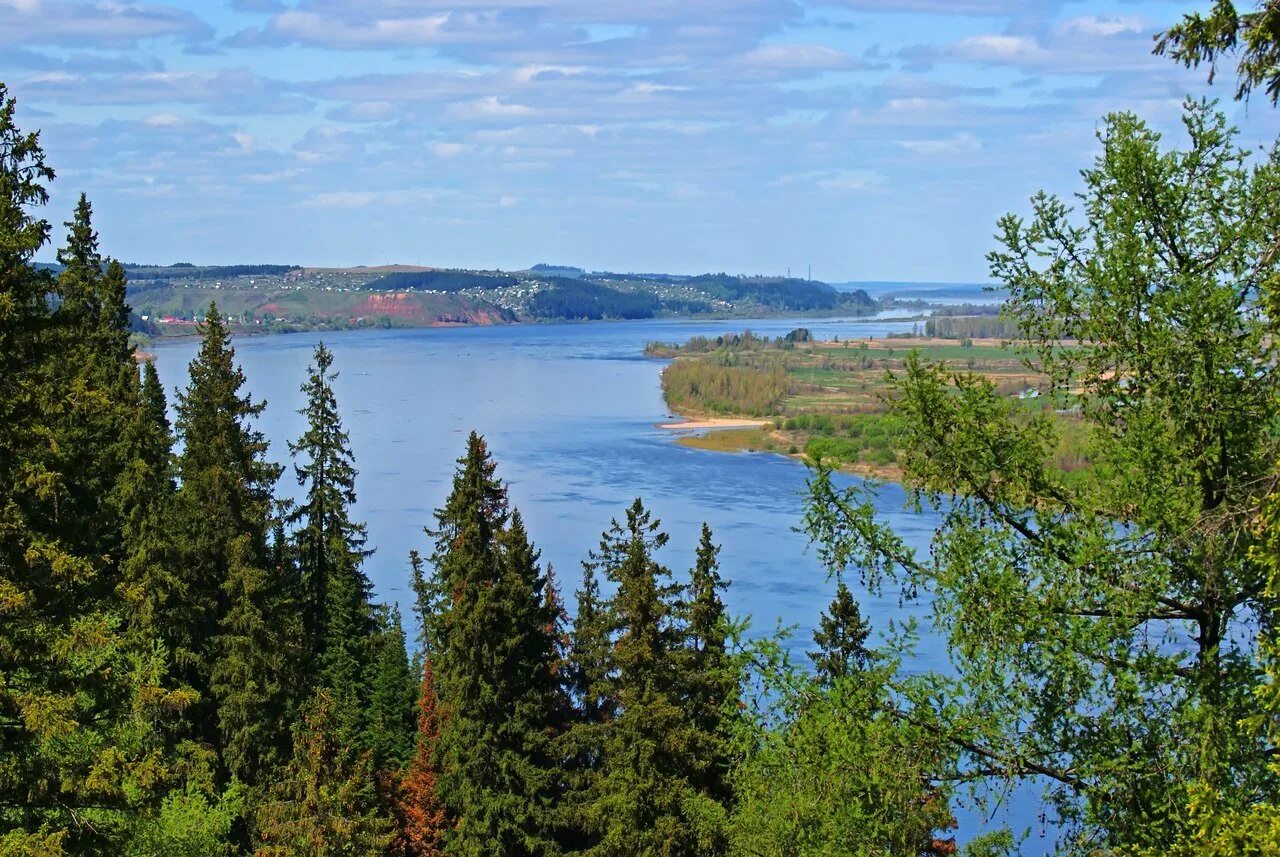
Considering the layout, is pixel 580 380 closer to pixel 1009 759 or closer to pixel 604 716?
pixel 604 716

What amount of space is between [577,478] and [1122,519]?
229ft

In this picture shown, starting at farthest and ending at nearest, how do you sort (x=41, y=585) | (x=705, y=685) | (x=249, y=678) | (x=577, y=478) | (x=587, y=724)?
(x=577, y=478), (x=587, y=724), (x=249, y=678), (x=705, y=685), (x=41, y=585)

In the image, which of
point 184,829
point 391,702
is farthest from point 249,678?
point 391,702

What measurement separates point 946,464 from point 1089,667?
126cm

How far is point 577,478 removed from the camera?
76750 mm

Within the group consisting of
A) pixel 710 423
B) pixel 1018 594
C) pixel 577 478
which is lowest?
pixel 577 478

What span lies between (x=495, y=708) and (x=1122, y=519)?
2067cm

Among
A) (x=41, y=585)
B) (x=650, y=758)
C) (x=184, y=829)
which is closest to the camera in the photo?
(x=41, y=585)

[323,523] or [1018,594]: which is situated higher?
[1018,594]

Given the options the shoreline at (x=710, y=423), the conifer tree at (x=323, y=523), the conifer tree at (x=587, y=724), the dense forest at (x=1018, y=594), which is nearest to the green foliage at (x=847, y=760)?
the dense forest at (x=1018, y=594)

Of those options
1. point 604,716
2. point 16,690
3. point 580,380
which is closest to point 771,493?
point 604,716

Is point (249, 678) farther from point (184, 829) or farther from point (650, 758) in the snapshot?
point (650, 758)

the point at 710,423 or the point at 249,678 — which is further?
the point at 710,423

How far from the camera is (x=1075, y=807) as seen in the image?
7.22 metres
